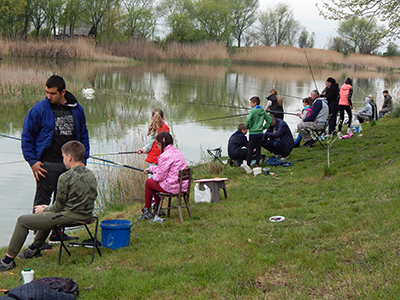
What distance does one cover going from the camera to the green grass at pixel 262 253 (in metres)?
3.79

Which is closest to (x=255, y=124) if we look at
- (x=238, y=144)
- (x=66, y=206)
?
(x=238, y=144)

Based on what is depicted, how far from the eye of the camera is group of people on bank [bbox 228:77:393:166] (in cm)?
941

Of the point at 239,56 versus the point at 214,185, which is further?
the point at 239,56

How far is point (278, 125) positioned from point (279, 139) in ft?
1.09

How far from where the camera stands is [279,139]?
34.0 ft

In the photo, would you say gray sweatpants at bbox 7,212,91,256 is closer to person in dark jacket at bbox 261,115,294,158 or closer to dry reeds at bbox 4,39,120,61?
person in dark jacket at bbox 261,115,294,158

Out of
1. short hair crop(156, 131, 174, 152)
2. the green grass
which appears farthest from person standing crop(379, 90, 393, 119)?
short hair crop(156, 131, 174, 152)

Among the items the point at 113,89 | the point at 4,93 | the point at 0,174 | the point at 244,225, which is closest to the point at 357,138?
the point at 244,225

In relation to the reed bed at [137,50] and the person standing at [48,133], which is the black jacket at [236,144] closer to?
the person standing at [48,133]

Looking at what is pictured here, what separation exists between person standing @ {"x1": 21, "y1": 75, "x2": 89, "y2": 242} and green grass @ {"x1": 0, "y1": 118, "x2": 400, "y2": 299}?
0.77 m

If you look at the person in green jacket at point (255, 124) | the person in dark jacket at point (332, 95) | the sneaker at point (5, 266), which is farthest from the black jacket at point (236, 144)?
the sneaker at point (5, 266)

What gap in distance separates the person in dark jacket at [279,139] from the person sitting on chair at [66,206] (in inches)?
243

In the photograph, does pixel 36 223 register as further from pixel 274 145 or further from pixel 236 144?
pixel 274 145

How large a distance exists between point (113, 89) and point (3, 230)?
17670 millimetres
